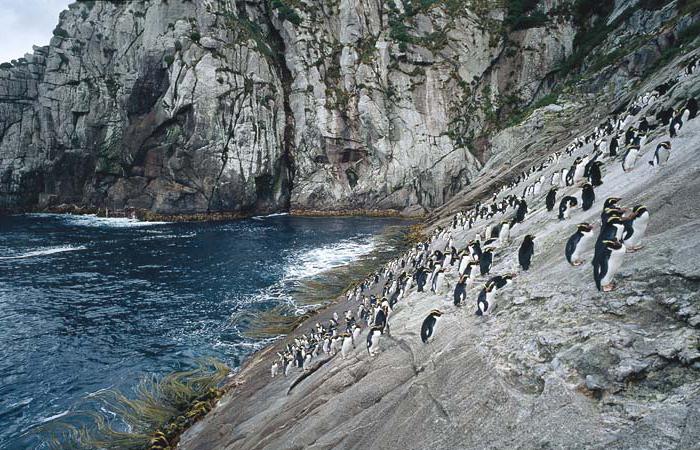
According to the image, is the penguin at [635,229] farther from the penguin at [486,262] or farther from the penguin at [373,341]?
the penguin at [373,341]

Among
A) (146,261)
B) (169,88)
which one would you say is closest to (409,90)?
(169,88)

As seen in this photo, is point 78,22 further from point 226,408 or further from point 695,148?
point 695,148

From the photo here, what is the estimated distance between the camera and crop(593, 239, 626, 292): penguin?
23.9ft

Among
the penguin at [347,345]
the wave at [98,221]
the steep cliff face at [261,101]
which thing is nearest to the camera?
the penguin at [347,345]

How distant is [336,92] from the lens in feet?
263

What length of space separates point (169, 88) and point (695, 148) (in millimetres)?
76912

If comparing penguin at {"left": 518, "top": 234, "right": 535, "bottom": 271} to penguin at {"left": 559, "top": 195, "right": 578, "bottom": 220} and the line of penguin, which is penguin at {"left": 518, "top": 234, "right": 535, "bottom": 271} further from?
penguin at {"left": 559, "top": 195, "right": 578, "bottom": 220}

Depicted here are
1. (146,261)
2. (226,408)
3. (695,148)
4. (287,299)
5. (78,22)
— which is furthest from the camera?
(78,22)

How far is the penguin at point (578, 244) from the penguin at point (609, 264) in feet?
4.86

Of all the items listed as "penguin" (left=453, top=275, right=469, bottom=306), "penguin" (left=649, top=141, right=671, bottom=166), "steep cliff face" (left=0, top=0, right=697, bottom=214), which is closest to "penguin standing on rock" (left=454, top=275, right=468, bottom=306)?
"penguin" (left=453, top=275, right=469, bottom=306)

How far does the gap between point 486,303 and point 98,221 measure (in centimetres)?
8057

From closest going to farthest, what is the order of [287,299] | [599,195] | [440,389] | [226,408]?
1. [440,389]
2. [599,195]
3. [226,408]
4. [287,299]

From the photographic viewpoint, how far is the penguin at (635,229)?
7875 mm

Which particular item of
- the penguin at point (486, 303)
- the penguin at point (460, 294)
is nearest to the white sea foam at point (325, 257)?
the penguin at point (460, 294)
